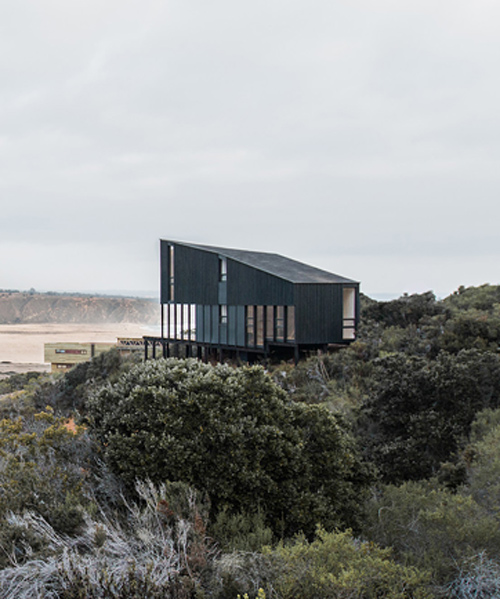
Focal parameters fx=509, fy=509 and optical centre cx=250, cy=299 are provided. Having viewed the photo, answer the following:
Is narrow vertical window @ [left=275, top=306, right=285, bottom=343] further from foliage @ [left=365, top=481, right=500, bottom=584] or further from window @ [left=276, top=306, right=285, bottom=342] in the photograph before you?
foliage @ [left=365, top=481, right=500, bottom=584]

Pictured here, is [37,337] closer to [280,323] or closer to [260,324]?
[260,324]

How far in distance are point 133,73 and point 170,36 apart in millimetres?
2590

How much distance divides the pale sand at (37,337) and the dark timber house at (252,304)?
3.73m

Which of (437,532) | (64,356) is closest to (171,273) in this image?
(64,356)

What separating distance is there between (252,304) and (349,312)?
3.47 m

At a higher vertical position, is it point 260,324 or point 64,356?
point 260,324

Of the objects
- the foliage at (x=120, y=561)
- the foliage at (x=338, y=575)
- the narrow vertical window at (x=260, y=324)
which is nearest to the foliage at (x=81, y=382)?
the narrow vertical window at (x=260, y=324)

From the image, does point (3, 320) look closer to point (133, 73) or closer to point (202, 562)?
point (133, 73)

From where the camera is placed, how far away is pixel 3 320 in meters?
85.6

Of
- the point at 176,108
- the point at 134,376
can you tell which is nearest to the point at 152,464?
the point at 134,376

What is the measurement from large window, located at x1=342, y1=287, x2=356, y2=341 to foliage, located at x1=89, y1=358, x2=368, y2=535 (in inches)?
448

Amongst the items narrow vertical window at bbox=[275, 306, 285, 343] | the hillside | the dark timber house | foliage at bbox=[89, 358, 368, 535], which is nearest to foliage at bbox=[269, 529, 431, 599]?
foliage at bbox=[89, 358, 368, 535]

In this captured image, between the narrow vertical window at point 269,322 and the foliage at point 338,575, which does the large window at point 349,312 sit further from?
the foliage at point 338,575

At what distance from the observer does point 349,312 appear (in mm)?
18109
